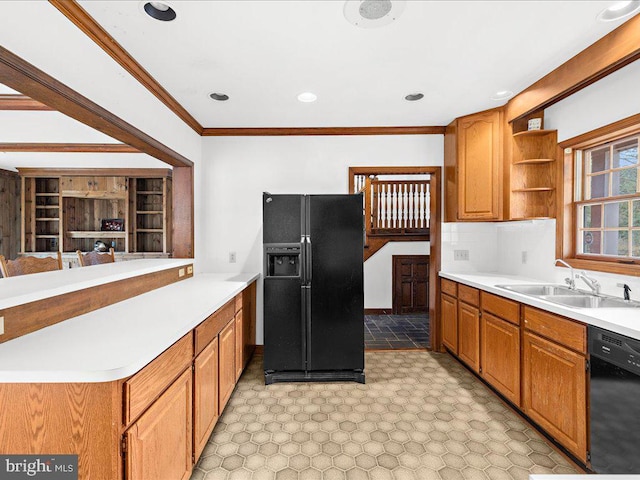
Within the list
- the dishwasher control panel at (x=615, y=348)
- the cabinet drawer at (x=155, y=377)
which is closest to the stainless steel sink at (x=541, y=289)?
the dishwasher control panel at (x=615, y=348)

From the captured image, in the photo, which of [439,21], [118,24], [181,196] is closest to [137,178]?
[181,196]

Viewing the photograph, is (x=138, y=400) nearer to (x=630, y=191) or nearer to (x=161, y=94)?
(x=161, y=94)

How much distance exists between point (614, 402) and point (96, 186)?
24.4 ft

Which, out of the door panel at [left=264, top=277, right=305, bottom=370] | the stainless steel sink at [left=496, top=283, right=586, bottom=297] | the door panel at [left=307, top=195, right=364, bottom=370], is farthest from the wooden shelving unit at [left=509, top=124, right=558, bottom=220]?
the door panel at [left=264, top=277, right=305, bottom=370]

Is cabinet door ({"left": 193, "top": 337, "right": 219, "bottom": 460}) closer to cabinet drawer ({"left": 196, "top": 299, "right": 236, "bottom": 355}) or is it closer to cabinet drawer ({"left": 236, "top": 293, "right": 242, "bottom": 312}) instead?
cabinet drawer ({"left": 196, "top": 299, "right": 236, "bottom": 355})

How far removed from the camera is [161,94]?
2.60m

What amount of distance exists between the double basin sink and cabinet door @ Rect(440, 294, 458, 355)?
699 millimetres

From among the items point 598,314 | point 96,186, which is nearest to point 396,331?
point 598,314

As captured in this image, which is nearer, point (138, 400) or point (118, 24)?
point (138, 400)

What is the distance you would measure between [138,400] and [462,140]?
334cm

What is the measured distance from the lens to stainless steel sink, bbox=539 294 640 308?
2037mm

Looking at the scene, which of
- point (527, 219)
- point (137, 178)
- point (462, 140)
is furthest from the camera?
point (137, 178)

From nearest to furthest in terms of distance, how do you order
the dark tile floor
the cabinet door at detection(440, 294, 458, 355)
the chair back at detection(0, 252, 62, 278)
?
the chair back at detection(0, 252, 62, 278)
the cabinet door at detection(440, 294, 458, 355)
the dark tile floor

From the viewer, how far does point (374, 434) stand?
2.18 m
